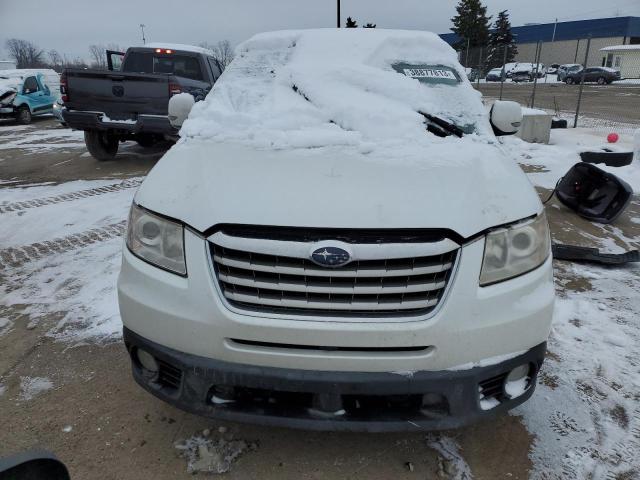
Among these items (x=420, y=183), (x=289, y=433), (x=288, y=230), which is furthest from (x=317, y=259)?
(x=289, y=433)

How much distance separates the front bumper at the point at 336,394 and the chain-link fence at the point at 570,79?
1184cm

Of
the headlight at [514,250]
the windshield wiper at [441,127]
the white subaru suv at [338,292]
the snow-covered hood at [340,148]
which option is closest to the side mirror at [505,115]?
the snow-covered hood at [340,148]

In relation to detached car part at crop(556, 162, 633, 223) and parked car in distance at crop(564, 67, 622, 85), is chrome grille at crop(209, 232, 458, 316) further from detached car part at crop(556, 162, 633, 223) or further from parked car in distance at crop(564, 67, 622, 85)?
parked car in distance at crop(564, 67, 622, 85)

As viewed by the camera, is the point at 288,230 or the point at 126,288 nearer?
the point at 288,230

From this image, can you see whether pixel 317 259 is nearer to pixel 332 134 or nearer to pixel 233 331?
pixel 233 331

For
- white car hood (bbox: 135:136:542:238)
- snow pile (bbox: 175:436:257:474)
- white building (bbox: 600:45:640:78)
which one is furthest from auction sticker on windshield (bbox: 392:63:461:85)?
white building (bbox: 600:45:640:78)

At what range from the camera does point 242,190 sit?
2049 mm

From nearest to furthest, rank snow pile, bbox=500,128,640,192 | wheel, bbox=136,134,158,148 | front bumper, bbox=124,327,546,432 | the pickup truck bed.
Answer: front bumper, bbox=124,327,546,432 → snow pile, bbox=500,128,640,192 → the pickup truck bed → wheel, bbox=136,134,158,148

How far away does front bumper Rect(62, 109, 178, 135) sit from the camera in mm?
8094

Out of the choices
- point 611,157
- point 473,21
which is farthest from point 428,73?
point 473,21

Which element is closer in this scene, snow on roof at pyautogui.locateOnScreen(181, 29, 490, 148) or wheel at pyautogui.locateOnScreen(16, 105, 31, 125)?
snow on roof at pyautogui.locateOnScreen(181, 29, 490, 148)

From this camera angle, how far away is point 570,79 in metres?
41.3

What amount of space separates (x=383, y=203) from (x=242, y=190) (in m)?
0.58

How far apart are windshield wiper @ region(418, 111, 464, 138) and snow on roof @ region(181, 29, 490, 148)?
5cm
